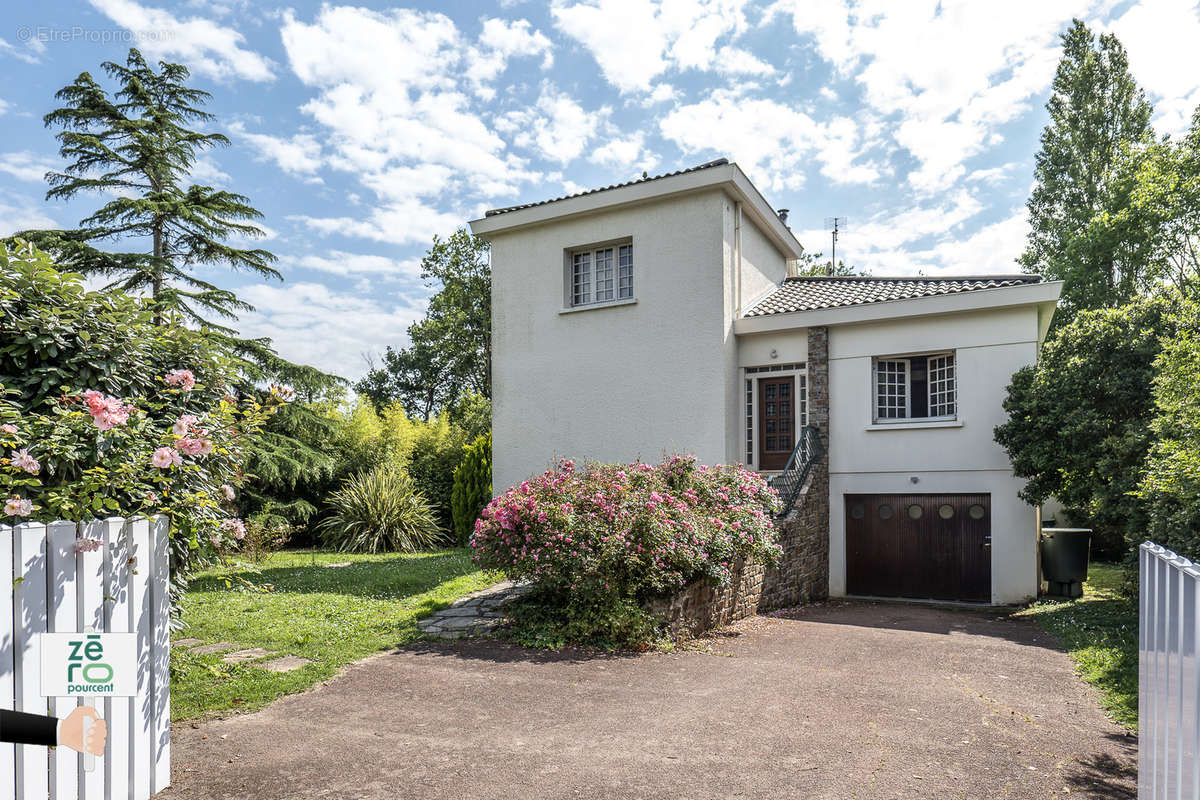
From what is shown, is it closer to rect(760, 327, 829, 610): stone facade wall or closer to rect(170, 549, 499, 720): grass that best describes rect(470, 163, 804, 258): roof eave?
rect(760, 327, 829, 610): stone facade wall

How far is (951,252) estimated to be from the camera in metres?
24.0

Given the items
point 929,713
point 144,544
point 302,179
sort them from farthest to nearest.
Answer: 1. point 302,179
2. point 929,713
3. point 144,544

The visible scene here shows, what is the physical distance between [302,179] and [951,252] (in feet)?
68.6

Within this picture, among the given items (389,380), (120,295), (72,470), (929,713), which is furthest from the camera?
(389,380)

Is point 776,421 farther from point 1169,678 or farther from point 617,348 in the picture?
point 1169,678

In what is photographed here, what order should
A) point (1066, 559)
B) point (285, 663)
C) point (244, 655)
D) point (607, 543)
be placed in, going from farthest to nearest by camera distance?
point (1066, 559), point (607, 543), point (244, 655), point (285, 663)

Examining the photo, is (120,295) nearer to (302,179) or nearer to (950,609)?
(302,179)

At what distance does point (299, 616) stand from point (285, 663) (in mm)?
2295

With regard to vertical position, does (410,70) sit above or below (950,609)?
above

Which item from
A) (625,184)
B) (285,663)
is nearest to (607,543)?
(285,663)

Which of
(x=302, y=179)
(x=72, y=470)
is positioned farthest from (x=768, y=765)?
(x=302, y=179)

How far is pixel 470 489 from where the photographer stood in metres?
18.2

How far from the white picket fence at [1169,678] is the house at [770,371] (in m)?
9.12

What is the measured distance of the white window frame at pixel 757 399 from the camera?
44.4ft
